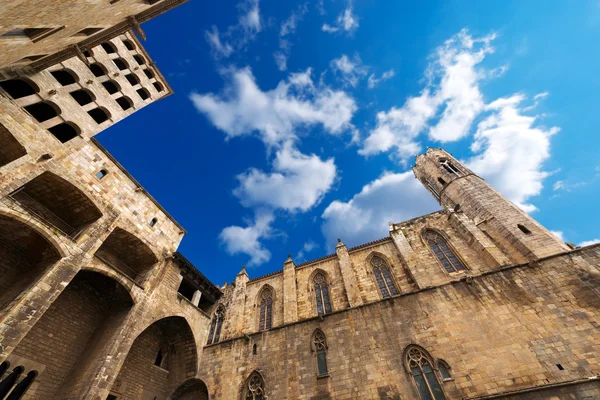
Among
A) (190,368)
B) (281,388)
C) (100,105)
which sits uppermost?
(100,105)

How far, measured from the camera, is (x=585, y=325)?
9.27 meters

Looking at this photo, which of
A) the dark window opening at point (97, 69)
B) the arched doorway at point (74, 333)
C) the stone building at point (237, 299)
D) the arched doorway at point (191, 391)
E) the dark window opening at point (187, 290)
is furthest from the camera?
the dark window opening at point (187, 290)

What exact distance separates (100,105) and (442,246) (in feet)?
72.1

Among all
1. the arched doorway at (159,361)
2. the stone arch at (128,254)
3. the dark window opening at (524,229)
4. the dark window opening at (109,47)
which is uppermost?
the dark window opening at (109,47)

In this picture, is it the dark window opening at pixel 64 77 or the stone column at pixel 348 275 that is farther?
the stone column at pixel 348 275

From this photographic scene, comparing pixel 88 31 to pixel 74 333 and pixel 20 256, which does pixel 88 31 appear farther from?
pixel 74 333

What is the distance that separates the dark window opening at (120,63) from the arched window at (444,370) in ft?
85.1

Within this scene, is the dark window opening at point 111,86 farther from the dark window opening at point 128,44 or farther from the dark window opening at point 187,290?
the dark window opening at point 187,290

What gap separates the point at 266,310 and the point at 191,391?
598 cm

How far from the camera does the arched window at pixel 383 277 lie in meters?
14.1

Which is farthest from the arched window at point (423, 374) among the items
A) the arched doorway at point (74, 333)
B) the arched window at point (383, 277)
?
the arched doorway at point (74, 333)

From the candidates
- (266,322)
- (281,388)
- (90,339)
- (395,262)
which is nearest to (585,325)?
(395,262)

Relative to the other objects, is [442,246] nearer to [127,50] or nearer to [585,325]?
[585,325]

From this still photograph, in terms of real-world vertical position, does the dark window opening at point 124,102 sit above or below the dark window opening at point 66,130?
above
